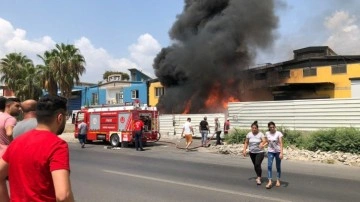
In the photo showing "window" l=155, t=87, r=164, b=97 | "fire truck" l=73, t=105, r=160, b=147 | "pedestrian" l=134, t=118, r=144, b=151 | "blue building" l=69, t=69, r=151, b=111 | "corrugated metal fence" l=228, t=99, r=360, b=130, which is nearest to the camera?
"corrugated metal fence" l=228, t=99, r=360, b=130

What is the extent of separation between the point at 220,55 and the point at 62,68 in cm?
1571

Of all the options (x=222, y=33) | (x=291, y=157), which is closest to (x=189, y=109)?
(x=222, y=33)

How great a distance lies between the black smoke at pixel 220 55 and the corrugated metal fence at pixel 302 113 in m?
16.9

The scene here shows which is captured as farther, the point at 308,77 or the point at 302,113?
the point at 308,77

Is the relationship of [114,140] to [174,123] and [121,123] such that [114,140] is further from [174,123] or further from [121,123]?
[174,123]

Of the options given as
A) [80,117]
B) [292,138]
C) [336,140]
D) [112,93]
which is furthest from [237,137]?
[112,93]

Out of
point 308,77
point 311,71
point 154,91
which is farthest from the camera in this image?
point 154,91

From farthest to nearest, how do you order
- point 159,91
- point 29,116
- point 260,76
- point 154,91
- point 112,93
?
point 112,93, point 154,91, point 159,91, point 260,76, point 29,116

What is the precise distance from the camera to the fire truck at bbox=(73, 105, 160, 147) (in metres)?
22.7

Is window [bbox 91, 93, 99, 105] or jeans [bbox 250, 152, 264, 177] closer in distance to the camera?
jeans [bbox 250, 152, 264, 177]

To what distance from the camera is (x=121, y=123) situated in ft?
76.0

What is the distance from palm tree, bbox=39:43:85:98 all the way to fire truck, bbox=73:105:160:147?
1374 centimetres

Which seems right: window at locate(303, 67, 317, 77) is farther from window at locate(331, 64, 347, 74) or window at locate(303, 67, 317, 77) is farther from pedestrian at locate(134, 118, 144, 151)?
pedestrian at locate(134, 118, 144, 151)

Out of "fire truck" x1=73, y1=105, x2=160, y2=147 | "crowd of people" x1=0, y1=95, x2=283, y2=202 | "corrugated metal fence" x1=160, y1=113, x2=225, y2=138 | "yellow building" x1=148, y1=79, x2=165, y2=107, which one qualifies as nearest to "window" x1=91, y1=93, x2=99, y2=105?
"yellow building" x1=148, y1=79, x2=165, y2=107
